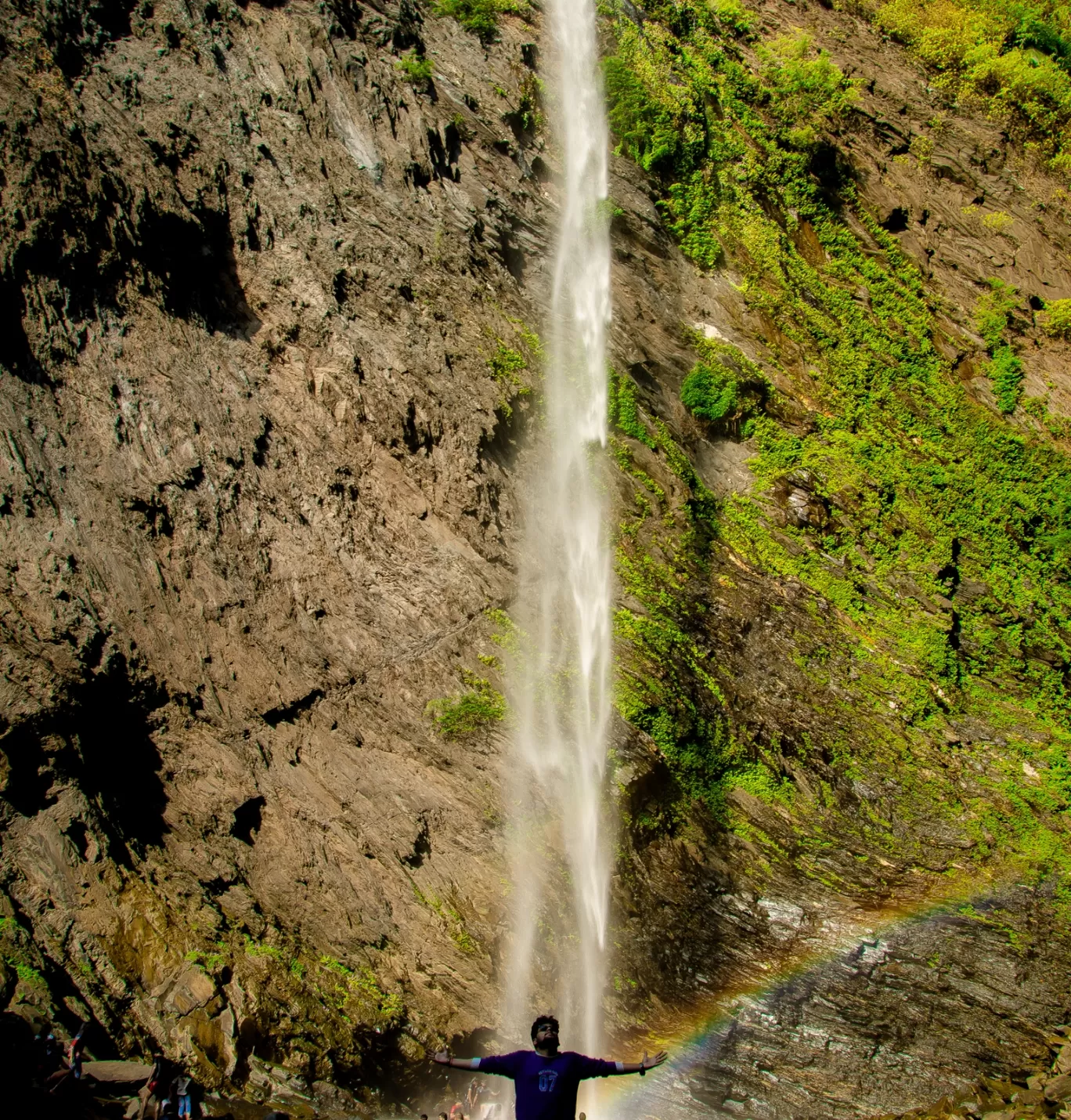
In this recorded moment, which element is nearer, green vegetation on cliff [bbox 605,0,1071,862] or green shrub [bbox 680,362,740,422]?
green vegetation on cliff [bbox 605,0,1071,862]

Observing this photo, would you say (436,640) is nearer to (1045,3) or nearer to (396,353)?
(396,353)

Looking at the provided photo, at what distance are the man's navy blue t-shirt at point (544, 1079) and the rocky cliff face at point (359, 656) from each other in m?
6.68

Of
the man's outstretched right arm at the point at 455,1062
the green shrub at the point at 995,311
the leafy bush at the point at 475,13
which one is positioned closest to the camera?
the man's outstretched right arm at the point at 455,1062

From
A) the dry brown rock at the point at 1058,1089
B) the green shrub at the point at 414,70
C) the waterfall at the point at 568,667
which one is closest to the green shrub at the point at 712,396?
the waterfall at the point at 568,667

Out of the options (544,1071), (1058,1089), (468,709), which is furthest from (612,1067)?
(1058,1089)

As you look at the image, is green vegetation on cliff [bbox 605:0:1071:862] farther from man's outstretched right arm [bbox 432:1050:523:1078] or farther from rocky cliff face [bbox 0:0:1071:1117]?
man's outstretched right arm [bbox 432:1050:523:1078]

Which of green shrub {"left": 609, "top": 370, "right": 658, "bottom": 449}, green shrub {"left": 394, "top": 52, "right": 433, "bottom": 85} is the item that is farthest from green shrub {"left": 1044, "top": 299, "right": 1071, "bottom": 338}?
green shrub {"left": 394, "top": 52, "right": 433, "bottom": 85}

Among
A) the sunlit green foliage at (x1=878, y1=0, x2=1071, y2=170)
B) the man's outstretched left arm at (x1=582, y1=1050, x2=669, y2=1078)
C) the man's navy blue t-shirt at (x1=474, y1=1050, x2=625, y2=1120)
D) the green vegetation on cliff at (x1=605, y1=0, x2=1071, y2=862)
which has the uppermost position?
the sunlit green foliage at (x1=878, y1=0, x2=1071, y2=170)

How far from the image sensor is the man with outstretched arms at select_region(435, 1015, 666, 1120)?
2982 mm

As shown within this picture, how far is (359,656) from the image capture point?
10.2 m

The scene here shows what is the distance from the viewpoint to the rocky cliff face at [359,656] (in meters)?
9.33

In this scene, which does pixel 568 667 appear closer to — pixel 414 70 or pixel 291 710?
pixel 291 710

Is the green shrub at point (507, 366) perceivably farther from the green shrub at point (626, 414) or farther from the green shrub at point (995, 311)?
the green shrub at point (995, 311)

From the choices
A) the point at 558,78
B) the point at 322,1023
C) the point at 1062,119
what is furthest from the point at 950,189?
the point at 322,1023
